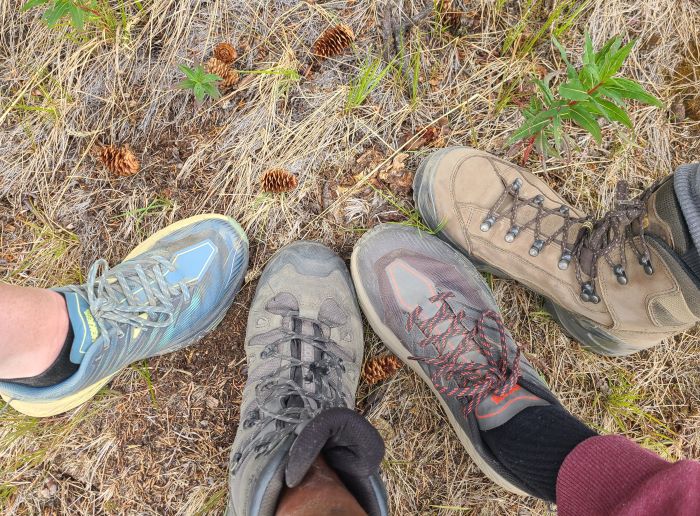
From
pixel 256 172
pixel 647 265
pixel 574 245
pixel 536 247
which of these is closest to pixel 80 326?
pixel 256 172

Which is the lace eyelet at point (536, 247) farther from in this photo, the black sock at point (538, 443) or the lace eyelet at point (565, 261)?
the black sock at point (538, 443)

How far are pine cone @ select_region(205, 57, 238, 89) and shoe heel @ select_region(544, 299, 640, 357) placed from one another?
140 cm

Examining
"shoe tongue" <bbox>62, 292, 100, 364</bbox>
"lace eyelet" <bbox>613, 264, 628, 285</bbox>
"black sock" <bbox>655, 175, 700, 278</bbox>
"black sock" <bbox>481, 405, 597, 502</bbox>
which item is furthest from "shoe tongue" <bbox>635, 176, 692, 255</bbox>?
"shoe tongue" <bbox>62, 292, 100, 364</bbox>

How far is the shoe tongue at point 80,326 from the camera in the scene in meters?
1.43

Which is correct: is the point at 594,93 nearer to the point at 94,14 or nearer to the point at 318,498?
the point at 318,498

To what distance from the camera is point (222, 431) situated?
1.76m

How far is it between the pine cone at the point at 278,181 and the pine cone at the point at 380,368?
28.0 inches

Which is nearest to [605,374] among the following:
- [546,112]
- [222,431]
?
[546,112]

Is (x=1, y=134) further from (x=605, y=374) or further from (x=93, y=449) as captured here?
(x=605, y=374)

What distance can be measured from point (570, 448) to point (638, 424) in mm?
749

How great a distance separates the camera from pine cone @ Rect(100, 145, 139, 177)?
1.72 metres

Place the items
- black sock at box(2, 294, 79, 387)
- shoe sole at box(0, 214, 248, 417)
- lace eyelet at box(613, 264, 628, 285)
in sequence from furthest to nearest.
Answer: shoe sole at box(0, 214, 248, 417) < lace eyelet at box(613, 264, 628, 285) < black sock at box(2, 294, 79, 387)

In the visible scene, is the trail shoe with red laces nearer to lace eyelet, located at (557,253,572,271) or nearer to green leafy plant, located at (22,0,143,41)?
lace eyelet, located at (557,253,572,271)

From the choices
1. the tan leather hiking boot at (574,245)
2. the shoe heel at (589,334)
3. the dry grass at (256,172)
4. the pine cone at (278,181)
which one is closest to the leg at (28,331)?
the dry grass at (256,172)
